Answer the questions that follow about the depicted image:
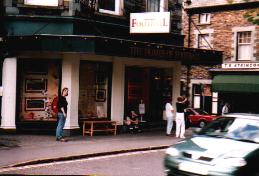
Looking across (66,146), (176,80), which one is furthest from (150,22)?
(66,146)

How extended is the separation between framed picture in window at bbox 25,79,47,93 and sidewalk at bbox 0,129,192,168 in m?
2.02

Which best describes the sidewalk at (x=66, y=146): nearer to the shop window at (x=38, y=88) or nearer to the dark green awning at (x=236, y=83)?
the shop window at (x=38, y=88)

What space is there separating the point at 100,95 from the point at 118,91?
0.80 metres

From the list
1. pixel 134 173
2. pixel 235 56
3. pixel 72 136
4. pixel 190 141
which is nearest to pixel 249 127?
pixel 190 141

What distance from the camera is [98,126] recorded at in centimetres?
1888

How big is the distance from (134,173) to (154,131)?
34.6 feet

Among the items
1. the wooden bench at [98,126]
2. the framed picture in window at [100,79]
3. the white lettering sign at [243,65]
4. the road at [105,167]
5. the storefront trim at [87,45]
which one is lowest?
the road at [105,167]

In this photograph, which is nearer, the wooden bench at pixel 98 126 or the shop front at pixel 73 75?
the shop front at pixel 73 75

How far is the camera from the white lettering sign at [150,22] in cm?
1775

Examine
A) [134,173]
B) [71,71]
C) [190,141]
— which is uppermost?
[71,71]

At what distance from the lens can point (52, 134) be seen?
17.7 meters

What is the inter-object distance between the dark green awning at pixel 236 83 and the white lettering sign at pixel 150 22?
1317cm

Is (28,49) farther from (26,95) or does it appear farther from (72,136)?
(72,136)

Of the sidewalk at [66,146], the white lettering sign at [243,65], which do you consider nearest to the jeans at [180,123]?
the sidewalk at [66,146]
